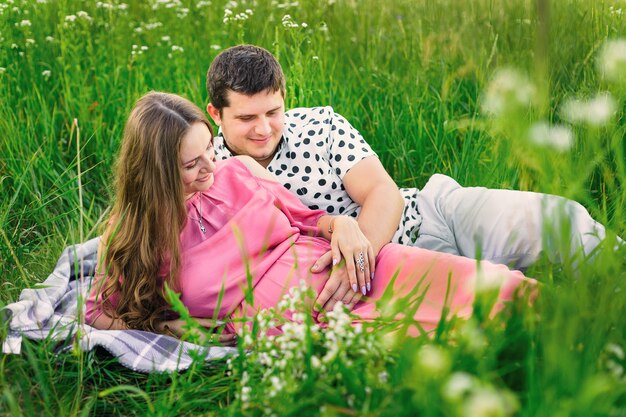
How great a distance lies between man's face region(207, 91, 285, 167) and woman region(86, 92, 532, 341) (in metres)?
0.25

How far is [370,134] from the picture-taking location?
397 cm

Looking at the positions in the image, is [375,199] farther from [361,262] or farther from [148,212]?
[148,212]

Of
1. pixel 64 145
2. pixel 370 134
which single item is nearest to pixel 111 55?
pixel 64 145

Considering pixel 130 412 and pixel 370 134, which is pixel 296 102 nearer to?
pixel 370 134

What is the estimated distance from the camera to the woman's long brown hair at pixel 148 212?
2654 millimetres

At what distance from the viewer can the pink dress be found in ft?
8.46

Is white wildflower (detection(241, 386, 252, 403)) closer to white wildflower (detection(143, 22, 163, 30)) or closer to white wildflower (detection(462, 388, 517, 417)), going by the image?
white wildflower (detection(462, 388, 517, 417))

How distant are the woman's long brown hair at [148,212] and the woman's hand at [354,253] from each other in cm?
55

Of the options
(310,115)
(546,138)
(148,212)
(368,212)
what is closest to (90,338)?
(148,212)

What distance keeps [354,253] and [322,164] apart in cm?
66

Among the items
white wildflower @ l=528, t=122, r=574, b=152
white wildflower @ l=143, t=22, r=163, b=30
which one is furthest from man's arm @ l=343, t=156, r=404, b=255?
white wildflower @ l=143, t=22, r=163, b=30

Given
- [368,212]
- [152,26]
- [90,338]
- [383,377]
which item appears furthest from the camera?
[152,26]

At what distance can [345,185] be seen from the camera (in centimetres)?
316

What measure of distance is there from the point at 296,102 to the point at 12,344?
2084 mm
